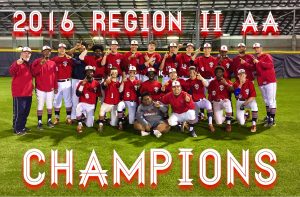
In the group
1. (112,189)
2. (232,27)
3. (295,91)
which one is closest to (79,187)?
(112,189)

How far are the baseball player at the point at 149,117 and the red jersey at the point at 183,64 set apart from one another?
5.25ft

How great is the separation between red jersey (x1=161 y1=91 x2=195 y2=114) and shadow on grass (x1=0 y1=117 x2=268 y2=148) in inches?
26.0

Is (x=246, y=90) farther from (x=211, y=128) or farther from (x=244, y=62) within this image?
(x=211, y=128)

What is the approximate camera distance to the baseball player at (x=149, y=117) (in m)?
9.03

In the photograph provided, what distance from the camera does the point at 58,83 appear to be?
10.0m

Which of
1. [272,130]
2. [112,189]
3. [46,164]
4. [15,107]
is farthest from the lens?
[272,130]

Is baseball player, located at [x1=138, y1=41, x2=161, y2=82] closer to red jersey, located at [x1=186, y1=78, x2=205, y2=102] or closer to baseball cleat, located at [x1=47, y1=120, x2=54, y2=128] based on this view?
red jersey, located at [x1=186, y1=78, x2=205, y2=102]

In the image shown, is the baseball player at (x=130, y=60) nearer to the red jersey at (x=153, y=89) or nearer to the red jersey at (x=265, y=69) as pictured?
the red jersey at (x=153, y=89)

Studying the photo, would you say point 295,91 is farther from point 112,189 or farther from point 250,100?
point 112,189

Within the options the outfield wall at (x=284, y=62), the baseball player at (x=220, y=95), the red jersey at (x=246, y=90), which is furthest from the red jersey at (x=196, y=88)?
the outfield wall at (x=284, y=62)

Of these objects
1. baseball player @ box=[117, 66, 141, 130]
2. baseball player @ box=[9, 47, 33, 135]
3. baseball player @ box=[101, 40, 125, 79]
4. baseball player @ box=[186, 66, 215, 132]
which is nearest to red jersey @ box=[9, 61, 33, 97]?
baseball player @ box=[9, 47, 33, 135]

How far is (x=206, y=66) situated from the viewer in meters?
10.1

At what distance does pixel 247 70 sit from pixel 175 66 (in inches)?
84.5

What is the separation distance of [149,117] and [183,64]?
2214 millimetres
